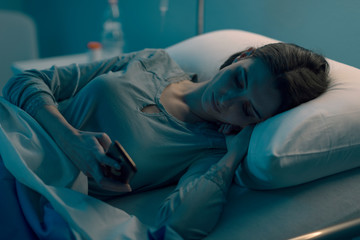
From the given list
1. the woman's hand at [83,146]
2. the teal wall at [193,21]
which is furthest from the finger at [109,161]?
the teal wall at [193,21]

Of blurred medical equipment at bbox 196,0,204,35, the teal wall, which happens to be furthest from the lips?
blurred medical equipment at bbox 196,0,204,35

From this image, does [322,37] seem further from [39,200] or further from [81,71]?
[39,200]

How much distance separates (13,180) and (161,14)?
1275 millimetres

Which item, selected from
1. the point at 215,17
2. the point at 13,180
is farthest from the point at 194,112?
the point at 215,17

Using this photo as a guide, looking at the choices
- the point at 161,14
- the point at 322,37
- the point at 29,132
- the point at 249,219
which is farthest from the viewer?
the point at 161,14

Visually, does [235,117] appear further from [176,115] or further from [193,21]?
[193,21]

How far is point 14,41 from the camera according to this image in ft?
7.17

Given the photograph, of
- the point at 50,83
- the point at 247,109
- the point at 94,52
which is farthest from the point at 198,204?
the point at 94,52

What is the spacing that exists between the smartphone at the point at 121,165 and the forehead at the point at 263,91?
325 millimetres

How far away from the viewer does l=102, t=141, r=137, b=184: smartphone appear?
63 cm

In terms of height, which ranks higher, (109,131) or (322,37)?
(322,37)

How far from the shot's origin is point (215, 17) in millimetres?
1531

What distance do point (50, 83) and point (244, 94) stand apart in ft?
1.75

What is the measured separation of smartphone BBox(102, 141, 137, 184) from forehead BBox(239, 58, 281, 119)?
1.07ft
